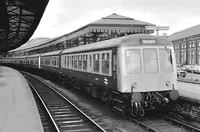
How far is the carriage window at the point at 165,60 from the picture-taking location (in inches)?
405

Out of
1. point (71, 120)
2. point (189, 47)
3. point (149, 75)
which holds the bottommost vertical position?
point (71, 120)

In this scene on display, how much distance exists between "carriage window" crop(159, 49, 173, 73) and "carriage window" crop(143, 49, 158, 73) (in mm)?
227

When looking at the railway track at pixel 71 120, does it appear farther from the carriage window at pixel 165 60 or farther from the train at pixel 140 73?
the carriage window at pixel 165 60

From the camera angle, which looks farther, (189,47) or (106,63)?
(189,47)

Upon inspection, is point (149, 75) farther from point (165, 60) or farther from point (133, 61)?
point (165, 60)

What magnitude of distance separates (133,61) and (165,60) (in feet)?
4.07

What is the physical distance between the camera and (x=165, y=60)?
10352 mm

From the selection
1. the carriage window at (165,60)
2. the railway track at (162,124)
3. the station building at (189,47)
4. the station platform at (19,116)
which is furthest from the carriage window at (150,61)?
the station building at (189,47)

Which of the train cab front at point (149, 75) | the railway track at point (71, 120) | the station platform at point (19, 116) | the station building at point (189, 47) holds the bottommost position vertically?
the railway track at point (71, 120)

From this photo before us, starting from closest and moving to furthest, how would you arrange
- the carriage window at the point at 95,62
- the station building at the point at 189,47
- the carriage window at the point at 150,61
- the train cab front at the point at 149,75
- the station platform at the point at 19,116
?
1. the station platform at the point at 19,116
2. the train cab front at the point at 149,75
3. the carriage window at the point at 150,61
4. the carriage window at the point at 95,62
5. the station building at the point at 189,47

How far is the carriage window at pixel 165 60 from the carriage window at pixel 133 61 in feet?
2.80

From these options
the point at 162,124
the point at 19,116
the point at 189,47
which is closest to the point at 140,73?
the point at 162,124

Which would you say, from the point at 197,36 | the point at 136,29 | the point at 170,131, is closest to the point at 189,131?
the point at 170,131

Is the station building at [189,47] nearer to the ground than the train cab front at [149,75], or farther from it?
farther from it
